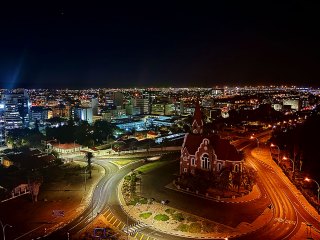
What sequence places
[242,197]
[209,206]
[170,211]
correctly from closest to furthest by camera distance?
[170,211], [209,206], [242,197]

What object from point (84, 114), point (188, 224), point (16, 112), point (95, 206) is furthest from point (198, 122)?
point (16, 112)

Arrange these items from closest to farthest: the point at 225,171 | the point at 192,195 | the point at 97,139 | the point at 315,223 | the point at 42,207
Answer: the point at 315,223, the point at 42,207, the point at 192,195, the point at 225,171, the point at 97,139

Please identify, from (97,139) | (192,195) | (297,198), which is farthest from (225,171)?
(97,139)

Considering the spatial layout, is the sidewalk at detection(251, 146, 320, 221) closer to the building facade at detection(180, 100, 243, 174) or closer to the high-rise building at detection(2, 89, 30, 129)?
the building facade at detection(180, 100, 243, 174)

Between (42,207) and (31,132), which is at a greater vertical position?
(31,132)

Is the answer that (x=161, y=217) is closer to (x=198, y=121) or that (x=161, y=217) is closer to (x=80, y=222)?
(x=80, y=222)

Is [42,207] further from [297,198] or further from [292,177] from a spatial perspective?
[292,177]

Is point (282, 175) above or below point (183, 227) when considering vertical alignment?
above

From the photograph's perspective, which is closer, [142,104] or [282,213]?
[282,213]

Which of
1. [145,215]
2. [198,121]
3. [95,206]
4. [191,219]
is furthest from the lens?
[198,121]
